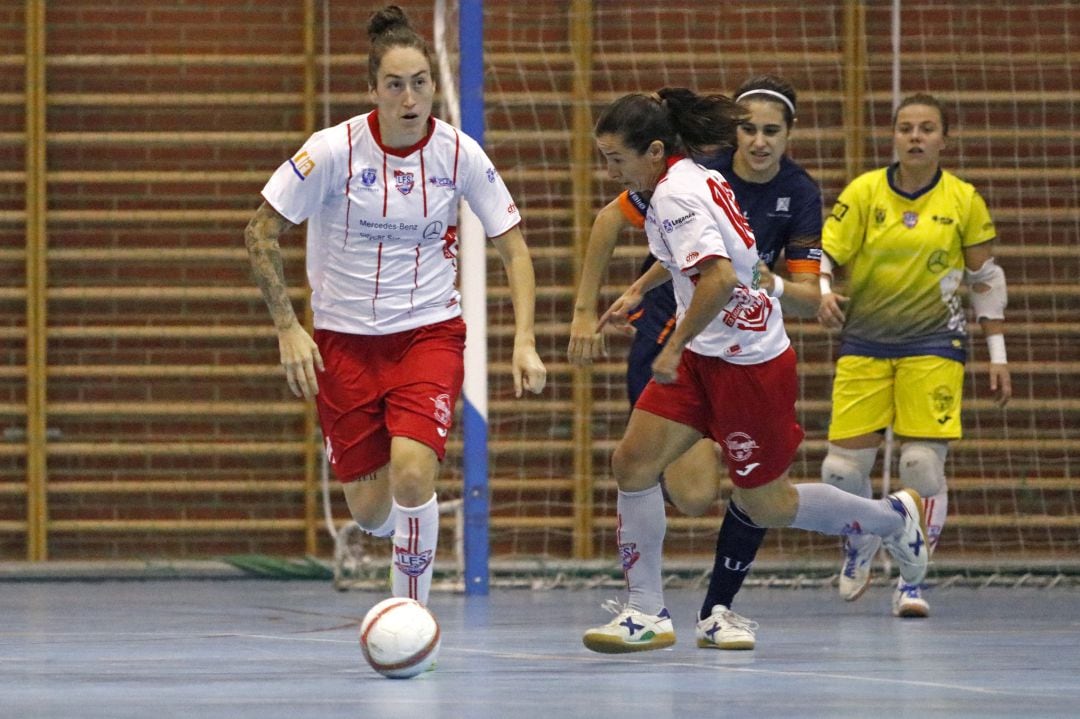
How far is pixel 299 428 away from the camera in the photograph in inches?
368

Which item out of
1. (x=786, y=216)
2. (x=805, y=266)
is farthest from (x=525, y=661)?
(x=786, y=216)

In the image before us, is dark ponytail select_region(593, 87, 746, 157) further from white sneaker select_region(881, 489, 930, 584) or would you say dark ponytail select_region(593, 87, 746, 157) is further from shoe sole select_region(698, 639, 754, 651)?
white sneaker select_region(881, 489, 930, 584)

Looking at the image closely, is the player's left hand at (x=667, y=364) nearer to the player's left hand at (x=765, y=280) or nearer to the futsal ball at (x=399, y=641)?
the player's left hand at (x=765, y=280)

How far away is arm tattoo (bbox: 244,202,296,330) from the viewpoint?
4762 millimetres

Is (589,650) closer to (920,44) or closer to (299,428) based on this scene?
(299,428)

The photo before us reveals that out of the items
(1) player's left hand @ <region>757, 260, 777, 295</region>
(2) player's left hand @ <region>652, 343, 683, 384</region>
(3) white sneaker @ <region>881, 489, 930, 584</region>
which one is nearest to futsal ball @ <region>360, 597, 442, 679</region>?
(2) player's left hand @ <region>652, 343, 683, 384</region>

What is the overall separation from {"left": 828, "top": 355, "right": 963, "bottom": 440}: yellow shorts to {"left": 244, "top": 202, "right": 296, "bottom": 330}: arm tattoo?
2683 millimetres

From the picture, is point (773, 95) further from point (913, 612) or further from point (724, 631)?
point (913, 612)

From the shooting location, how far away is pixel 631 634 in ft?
15.9

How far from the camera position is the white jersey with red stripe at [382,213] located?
4910 millimetres

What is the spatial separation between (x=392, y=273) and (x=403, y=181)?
0.26 meters

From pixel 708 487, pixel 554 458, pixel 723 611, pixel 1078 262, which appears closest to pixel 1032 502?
pixel 1078 262

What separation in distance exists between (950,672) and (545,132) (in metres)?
5.34

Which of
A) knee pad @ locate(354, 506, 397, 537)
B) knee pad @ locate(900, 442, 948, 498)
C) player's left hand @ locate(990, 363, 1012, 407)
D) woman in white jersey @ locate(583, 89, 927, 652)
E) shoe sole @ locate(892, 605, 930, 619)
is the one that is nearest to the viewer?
woman in white jersey @ locate(583, 89, 927, 652)
